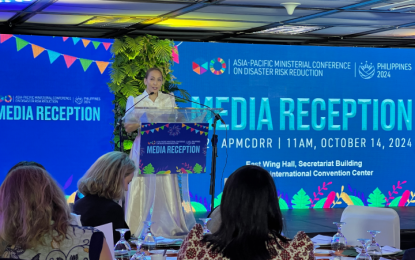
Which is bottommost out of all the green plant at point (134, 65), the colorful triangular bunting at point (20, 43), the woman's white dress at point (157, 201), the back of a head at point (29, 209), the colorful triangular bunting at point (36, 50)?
the woman's white dress at point (157, 201)

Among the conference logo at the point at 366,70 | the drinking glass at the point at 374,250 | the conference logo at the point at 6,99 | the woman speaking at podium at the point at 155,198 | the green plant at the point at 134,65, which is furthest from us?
the conference logo at the point at 366,70

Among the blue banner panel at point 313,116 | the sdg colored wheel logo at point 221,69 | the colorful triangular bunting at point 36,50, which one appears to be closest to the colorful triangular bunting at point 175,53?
the blue banner panel at point 313,116

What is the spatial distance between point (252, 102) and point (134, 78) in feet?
7.28

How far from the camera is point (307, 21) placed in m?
7.35

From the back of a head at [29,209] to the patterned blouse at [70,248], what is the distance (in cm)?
3

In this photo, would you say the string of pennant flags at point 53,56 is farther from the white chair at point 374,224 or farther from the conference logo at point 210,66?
the white chair at point 374,224

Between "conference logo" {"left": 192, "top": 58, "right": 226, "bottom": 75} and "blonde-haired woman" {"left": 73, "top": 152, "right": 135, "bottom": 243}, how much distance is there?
16.7ft

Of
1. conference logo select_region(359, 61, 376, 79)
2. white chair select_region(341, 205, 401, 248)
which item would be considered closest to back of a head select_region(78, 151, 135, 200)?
white chair select_region(341, 205, 401, 248)

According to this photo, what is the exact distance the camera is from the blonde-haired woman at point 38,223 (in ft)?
6.53

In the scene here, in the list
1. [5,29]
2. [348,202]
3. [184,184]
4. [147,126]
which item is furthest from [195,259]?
[348,202]

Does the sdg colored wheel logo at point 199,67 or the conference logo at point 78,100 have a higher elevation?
the sdg colored wheel logo at point 199,67

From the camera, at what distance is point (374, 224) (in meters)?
3.90

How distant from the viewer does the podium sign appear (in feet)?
15.6

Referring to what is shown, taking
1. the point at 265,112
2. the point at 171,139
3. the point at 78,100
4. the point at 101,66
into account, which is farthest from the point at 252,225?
the point at 265,112
